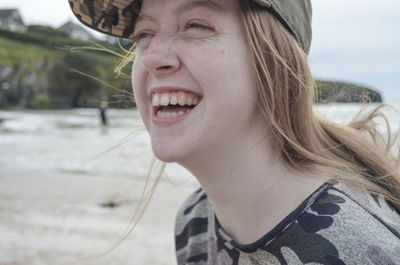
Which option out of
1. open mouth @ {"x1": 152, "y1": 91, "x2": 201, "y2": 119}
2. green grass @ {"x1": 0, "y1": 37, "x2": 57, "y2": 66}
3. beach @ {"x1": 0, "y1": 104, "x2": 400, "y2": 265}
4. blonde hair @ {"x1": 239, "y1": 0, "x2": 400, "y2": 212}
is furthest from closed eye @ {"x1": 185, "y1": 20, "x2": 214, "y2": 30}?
green grass @ {"x1": 0, "y1": 37, "x2": 57, "y2": 66}

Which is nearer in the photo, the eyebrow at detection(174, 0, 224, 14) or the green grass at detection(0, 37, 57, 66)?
the eyebrow at detection(174, 0, 224, 14)

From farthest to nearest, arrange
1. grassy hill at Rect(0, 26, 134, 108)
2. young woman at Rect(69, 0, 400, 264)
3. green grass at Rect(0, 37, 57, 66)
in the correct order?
green grass at Rect(0, 37, 57, 66) → grassy hill at Rect(0, 26, 134, 108) → young woman at Rect(69, 0, 400, 264)

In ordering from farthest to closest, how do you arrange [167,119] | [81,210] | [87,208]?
[87,208], [81,210], [167,119]

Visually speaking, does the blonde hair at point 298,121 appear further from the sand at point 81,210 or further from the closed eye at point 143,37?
the sand at point 81,210

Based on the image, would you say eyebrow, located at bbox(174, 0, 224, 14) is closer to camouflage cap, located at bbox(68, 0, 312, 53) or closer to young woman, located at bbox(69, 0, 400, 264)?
young woman, located at bbox(69, 0, 400, 264)

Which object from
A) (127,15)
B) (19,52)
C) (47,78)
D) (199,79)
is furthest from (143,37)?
(19,52)

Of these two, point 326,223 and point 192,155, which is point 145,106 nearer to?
point 192,155

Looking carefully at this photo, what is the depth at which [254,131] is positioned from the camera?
142 cm

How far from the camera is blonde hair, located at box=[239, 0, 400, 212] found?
133 cm

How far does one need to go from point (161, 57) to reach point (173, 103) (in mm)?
170

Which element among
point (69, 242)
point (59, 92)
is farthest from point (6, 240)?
point (59, 92)

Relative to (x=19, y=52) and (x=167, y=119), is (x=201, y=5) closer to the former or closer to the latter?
(x=167, y=119)

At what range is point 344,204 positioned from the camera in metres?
1.22

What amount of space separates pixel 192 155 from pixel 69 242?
486cm
